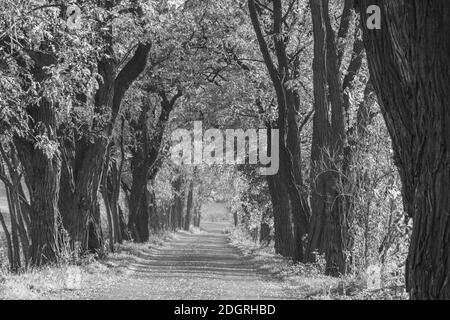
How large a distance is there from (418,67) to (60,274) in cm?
1114

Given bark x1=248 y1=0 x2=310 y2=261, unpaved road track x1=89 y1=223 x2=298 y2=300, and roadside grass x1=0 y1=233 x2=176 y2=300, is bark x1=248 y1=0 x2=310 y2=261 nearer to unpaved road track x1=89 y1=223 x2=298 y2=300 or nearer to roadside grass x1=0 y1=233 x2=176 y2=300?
unpaved road track x1=89 y1=223 x2=298 y2=300

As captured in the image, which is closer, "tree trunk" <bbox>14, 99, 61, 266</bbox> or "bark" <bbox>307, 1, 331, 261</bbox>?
"tree trunk" <bbox>14, 99, 61, 266</bbox>

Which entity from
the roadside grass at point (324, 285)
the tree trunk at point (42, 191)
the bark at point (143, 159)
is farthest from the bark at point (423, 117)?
the bark at point (143, 159)

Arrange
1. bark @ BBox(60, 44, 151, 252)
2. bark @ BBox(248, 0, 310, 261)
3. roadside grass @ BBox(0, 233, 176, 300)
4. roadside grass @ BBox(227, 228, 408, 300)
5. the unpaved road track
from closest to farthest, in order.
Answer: roadside grass @ BBox(227, 228, 408, 300) → roadside grass @ BBox(0, 233, 176, 300) → the unpaved road track → bark @ BBox(60, 44, 151, 252) → bark @ BBox(248, 0, 310, 261)

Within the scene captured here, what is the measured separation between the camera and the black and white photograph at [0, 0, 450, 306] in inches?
356

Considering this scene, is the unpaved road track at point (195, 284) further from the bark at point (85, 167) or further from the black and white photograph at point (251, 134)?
the bark at point (85, 167)

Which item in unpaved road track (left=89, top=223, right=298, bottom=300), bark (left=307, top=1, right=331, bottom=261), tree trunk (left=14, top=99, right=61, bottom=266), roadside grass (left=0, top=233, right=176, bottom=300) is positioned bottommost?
unpaved road track (left=89, top=223, right=298, bottom=300)

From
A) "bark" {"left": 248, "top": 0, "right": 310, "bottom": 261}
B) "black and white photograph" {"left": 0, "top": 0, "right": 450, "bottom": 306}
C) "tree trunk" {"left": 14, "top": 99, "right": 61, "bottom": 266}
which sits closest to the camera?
"black and white photograph" {"left": 0, "top": 0, "right": 450, "bottom": 306}

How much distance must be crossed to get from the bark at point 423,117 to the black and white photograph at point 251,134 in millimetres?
16

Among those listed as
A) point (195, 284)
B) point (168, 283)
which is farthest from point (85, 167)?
point (195, 284)

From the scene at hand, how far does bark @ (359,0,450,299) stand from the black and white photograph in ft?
0.05

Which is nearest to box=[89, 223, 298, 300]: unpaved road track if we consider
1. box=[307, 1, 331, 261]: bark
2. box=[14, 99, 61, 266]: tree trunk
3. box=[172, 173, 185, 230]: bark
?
box=[14, 99, 61, 266]: tree trunk

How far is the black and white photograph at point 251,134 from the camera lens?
905 centimetres
